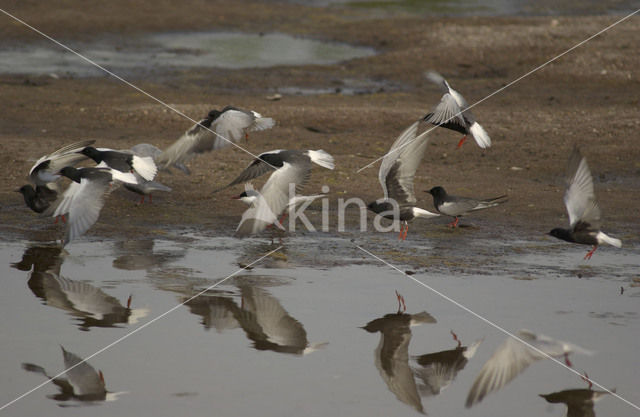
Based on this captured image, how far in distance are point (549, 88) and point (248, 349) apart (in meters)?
14.3

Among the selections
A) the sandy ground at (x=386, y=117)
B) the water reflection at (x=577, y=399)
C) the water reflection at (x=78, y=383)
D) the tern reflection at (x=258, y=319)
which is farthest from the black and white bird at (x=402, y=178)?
the water reflection at (x=78, y=383)

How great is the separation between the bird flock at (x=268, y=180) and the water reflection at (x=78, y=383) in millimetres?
2746

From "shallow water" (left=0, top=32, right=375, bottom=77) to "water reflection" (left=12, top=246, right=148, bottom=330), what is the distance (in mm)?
12216

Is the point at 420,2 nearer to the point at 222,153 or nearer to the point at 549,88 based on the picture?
the point at 549,88

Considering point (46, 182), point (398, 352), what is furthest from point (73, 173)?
point (398, 352)

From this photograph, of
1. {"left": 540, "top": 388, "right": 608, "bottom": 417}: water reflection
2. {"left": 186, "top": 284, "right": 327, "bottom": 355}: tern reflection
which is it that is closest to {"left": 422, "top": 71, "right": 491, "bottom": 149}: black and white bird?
{"left": 186, "top": 284, "right": 327, "bottom": 355}: tern reflection

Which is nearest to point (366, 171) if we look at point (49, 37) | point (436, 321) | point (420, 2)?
point (436, 321)

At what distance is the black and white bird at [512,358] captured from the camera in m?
6.26

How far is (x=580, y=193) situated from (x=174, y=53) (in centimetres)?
1736

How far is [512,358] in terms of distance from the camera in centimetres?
669

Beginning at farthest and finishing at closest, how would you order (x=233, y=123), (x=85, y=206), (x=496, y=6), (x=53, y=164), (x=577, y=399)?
(x=496, y=6) < (x=233, y=123) < (x=53, y=164) < (x=85, y=206) < (x=577, y=399)

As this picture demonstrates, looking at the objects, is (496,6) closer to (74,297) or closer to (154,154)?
(154,154)

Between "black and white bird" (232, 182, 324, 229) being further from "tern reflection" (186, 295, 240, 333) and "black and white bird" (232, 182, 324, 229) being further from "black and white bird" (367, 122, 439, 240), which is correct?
"tern reflection" (186, 295, 240, 333)

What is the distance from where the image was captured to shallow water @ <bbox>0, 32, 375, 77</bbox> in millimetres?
21594
